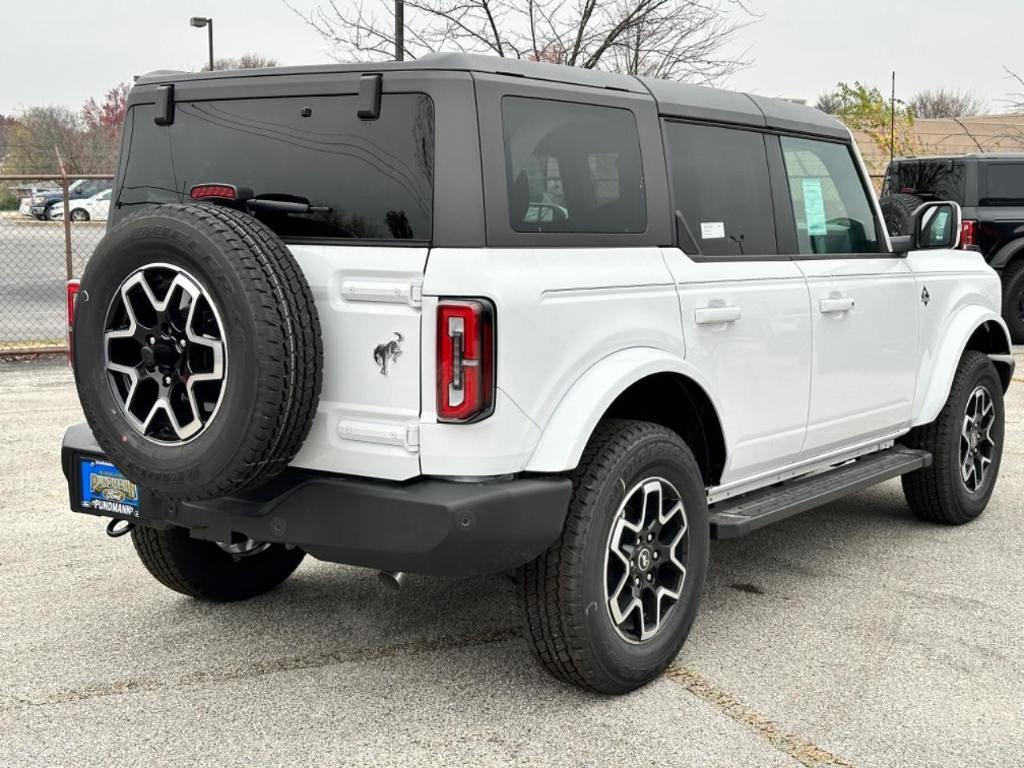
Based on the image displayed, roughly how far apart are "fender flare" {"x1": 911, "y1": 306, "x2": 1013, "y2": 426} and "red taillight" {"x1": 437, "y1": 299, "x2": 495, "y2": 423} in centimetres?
295

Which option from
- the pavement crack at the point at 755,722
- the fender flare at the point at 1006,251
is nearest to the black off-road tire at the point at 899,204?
the fender flare at the point at 1006,251

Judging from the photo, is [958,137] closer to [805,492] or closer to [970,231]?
[970,231]

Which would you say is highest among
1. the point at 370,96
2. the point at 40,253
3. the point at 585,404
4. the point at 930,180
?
the point at 930,180

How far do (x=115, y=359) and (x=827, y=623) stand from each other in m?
2.75

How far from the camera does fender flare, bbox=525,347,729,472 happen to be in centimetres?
358

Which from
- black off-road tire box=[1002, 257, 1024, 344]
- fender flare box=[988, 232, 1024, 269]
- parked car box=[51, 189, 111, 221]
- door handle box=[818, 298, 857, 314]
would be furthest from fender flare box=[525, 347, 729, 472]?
parked car box=[51, 189, 111, 221]

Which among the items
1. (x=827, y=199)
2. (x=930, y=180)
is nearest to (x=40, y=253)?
(x=930, y=180)

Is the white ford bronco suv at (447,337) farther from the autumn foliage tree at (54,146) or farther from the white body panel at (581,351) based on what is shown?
the autumn foliage tree at (54,146)

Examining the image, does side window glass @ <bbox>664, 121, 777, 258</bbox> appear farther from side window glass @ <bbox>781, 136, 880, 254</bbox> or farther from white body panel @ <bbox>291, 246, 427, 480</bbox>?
white body panel @ <bbox>291, 246, 427, 480</bbox>

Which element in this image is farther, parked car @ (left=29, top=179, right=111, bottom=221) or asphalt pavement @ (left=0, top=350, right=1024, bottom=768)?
parked car @ (left=29, top=179, right=111, bottom=221)

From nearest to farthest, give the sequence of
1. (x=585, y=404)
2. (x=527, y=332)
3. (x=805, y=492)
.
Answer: (x=527, y=332) → (x=585, y=404) → (x=805, y=492)

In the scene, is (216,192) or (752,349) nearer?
(216,192)

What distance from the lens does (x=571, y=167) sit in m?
3.90

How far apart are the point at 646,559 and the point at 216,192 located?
5.86 ft
